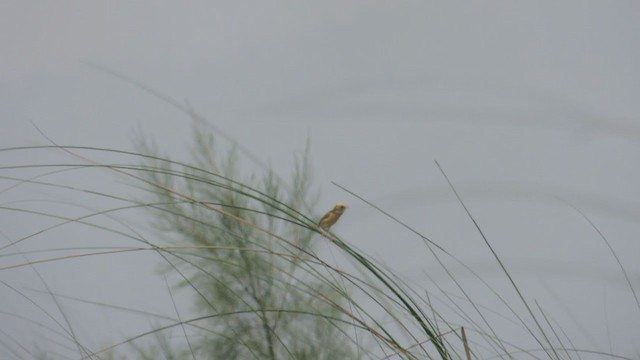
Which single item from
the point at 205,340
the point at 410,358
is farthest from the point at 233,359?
the point at 410,358

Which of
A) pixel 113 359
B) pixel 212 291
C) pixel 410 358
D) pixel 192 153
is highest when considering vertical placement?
pixel 192 153

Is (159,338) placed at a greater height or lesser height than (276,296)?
lesser

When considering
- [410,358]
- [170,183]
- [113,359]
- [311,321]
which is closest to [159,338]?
[113,359]

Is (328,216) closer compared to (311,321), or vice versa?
(328,216)

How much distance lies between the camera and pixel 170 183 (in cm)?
196

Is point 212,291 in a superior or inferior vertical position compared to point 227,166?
inferior

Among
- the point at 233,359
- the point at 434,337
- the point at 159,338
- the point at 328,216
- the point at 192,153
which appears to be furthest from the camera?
the point at 192,153

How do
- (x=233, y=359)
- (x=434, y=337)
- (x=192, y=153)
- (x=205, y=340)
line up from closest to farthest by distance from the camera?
(x=434, y=337), (x=205, y=340), (x=233, y=359), (x=192, y=153)

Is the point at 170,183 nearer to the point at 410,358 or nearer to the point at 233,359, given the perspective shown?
the point at 233,359

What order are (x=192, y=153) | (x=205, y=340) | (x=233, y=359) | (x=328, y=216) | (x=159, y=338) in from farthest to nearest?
(x=192, y=153)
(x=233, y=359)
(x=205, y=340)
(x=159, y=338)
(x=328, y=216)

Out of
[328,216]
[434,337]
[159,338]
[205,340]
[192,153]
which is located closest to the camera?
[434,337]

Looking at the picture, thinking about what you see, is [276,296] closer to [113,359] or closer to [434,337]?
[113,359]

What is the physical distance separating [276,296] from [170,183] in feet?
1.51

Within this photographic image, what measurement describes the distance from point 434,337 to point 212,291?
147 cm
